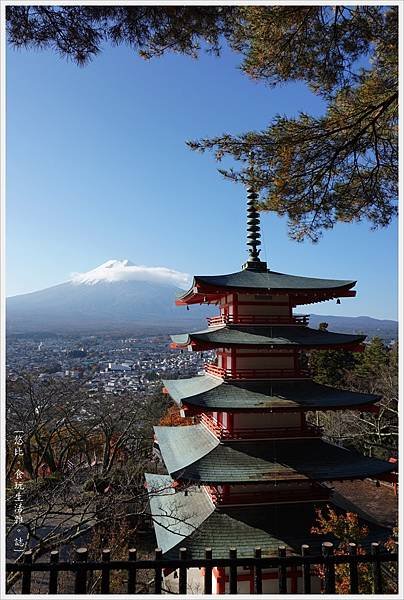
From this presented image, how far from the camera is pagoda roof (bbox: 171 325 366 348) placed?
6.62 m

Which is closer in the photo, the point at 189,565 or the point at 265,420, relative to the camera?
the point at 189,565

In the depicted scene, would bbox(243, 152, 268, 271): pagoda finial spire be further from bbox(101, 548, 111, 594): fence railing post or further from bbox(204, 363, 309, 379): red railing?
bbox(101, 548, 111, 594): fence railing post

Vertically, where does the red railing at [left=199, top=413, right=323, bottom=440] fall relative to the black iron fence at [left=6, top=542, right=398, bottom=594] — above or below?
below

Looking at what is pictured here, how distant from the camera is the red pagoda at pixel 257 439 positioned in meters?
5.96

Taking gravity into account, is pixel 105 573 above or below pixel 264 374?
below

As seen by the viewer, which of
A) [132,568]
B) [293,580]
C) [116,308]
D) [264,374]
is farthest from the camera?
[116,308]

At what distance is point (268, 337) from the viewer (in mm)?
6875

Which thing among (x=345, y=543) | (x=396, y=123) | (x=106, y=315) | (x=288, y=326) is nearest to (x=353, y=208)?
(x=396, y=123)

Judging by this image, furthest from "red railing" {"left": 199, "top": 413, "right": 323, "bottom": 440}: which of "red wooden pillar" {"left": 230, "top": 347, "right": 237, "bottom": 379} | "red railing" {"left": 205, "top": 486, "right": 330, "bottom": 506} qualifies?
"red wooden pillar" {"left": 230, "top": 347, "right": 237, "bottom": 379}

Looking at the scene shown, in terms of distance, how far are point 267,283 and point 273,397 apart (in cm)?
194

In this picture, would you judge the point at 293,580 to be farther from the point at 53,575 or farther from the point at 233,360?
the point at 53,575

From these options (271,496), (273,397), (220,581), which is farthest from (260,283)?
(220,581)

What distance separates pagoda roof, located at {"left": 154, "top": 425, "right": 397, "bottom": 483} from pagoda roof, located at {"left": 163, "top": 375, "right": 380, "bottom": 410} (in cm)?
72

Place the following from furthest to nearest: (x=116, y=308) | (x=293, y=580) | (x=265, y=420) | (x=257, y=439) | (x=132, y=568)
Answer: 1. (x=116, y=308)
2. (x=265, y=420)
3. (x=257, y=439)
4. (x=293, y=580)
5. (x=132, y=568)
